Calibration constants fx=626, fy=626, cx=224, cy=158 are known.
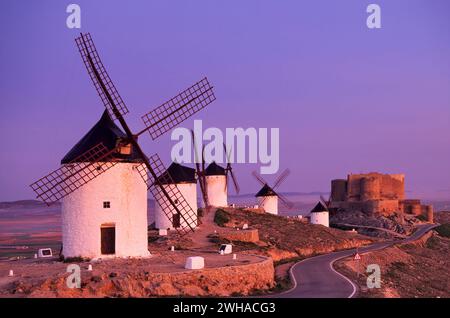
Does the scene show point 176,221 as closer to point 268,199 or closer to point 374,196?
point 268,199

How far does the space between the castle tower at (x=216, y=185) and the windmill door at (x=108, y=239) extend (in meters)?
25.3

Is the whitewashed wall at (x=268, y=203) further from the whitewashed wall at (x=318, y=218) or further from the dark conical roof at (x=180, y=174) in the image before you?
the dark conical roof at (x=180, y=174)

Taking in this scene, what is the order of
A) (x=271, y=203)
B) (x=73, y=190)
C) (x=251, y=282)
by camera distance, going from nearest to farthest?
(x=251, y=282)
(x=73, y=190)
(x=271, y=203)

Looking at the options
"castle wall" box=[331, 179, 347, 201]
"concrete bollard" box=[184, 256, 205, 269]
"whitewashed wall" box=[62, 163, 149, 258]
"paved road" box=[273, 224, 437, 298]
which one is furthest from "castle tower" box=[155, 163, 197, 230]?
"castle wall" box=[331, 179, 347, 201]

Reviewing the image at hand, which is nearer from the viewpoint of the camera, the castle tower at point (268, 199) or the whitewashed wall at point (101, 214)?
the whitewashed wall at point (101, 214)

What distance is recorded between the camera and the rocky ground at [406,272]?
2880cm

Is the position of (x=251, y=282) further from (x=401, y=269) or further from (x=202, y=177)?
(x=202, y=177)

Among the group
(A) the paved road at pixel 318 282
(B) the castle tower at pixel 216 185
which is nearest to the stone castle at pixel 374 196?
(B) the castle tower at pixel 216 185

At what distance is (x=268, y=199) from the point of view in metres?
59.8

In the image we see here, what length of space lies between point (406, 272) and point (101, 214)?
68.3ft

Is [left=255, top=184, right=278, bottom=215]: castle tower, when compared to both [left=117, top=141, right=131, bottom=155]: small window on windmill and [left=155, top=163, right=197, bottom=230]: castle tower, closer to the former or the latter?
[left=155, top=163, right=197, bottom=230]: castle tower
